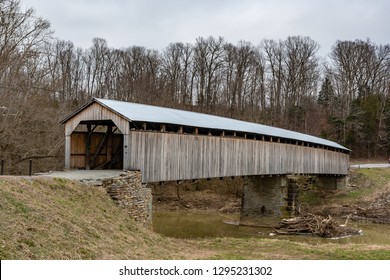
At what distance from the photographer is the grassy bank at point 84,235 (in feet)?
27.9

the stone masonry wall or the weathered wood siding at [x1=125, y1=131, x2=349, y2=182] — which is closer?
the stone masonry wall

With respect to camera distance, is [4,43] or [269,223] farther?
[269,223]

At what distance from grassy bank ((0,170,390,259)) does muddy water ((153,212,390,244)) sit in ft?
16.8

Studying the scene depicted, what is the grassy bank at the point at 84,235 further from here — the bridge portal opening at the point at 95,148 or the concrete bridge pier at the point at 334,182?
the concrete bridge pier at the point at 334,182

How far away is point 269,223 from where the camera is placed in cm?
2488

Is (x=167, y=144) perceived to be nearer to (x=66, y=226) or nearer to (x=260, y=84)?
(x=66, y=226)

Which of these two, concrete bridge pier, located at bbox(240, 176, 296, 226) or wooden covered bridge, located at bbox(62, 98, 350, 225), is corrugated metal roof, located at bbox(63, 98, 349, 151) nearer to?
wooden covered bridge, located at bbox(62, 98, 350, 225)

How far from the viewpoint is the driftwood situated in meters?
20.2

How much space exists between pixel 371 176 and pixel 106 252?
92.6 ft

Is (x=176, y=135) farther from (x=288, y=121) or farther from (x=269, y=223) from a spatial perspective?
(x=288, y=121)

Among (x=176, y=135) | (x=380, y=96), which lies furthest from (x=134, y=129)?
(x=380, y=96)

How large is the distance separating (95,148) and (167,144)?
4009mm

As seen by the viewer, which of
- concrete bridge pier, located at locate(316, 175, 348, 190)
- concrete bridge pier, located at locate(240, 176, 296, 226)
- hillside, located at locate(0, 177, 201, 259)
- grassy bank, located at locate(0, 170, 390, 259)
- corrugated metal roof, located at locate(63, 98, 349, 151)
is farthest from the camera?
concrete bridge pier, located at locate(316, 175, 348, 190)

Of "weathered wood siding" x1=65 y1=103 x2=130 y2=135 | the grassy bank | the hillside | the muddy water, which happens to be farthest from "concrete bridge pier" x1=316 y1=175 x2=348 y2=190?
the hillside
